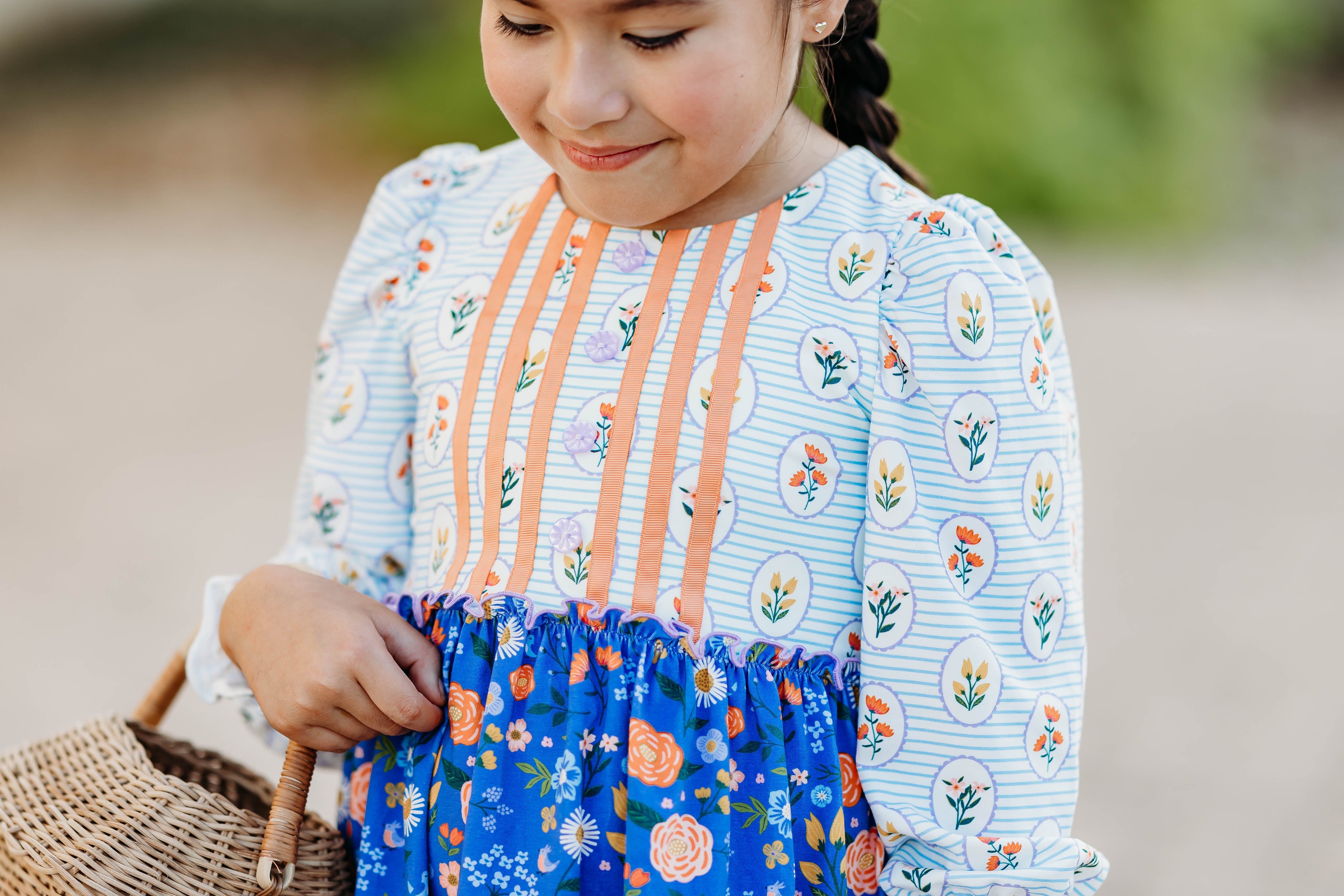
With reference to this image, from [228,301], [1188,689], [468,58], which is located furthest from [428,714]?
[468,58]

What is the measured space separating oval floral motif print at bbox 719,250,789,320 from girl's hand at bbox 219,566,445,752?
1.32 ft

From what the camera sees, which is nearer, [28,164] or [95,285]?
[95,285]

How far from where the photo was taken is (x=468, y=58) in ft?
21.9

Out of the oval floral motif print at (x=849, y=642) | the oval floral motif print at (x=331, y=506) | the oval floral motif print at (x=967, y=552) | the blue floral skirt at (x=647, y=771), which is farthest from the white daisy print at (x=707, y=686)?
the oval floral motif print at (x=331, y=506)

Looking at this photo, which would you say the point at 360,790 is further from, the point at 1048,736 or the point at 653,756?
the point at 1048,736

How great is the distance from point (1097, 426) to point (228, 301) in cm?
329

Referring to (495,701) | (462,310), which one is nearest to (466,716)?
(495,701)

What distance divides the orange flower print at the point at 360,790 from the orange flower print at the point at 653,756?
0.97ft

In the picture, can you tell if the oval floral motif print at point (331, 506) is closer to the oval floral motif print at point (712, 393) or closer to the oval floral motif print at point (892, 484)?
the oval floral motif print at point (712, 393)

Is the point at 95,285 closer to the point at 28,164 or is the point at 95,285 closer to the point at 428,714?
the point at 28,164

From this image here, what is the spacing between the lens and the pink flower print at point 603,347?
108 centimetres

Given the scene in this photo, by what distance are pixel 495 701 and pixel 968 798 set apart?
391 millimetres

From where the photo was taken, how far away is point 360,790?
116 cm

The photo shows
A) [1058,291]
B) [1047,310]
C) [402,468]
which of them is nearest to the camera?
[1047,310]
